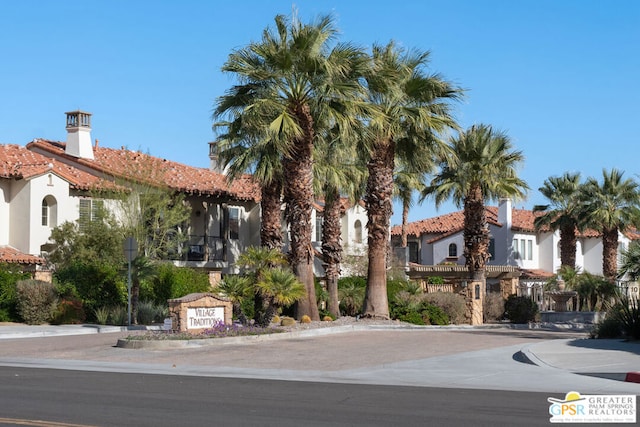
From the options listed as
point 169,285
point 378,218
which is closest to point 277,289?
point 378,218

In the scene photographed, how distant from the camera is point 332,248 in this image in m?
40.1

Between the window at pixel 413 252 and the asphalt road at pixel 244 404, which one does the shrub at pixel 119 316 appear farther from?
the window at pixel 413 252

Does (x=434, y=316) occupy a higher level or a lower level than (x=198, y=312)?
lower

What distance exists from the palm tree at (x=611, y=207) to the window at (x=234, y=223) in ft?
79.0

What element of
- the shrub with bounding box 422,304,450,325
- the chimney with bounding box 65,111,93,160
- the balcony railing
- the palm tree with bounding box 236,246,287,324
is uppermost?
the chimney with bounding box 65,111,93,160

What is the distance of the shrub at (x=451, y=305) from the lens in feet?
128

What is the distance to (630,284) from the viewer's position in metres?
43.8

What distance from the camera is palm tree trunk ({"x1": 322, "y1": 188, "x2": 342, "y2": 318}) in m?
38.4

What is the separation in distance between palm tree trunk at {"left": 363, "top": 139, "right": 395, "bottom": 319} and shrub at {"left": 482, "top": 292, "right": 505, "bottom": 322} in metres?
6.49

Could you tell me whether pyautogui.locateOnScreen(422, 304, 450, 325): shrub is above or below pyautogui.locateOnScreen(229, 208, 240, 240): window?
below

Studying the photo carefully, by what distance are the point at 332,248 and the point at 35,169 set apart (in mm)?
15389

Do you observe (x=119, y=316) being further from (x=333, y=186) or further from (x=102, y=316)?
(x=333, y=186)

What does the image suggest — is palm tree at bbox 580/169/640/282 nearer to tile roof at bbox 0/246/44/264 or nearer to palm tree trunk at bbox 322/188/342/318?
palm tree trunk at bbox 322/188/342/318

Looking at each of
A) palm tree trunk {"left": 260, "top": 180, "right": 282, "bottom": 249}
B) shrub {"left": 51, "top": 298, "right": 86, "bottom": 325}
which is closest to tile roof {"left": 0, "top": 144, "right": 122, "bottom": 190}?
palm tree trunk {"left": 260, "top": 180, "right": 282, "bottom": 249}
